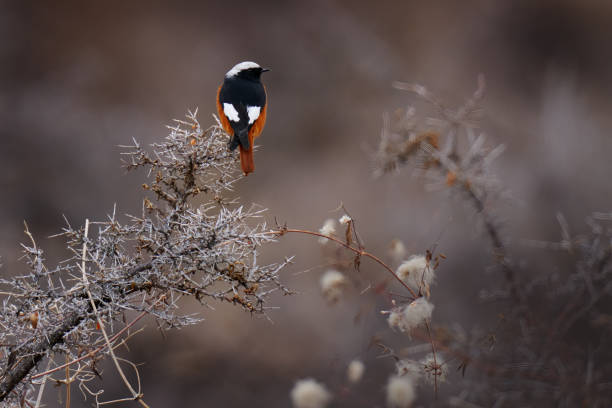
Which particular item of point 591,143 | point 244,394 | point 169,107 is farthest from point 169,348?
point 591,143

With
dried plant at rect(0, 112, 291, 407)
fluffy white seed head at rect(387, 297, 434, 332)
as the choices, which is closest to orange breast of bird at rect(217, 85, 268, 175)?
dried plant at rect(0, 112, 291, 407)

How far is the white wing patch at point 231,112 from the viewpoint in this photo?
242cm

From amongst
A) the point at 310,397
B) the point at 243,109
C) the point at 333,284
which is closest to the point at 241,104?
the point at 243,109

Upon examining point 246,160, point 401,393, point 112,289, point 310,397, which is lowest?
point 310,397

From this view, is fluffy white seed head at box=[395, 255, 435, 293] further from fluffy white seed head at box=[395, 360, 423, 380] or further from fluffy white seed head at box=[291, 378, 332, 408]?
fluffy white seed head at box=[291, 378, 332, 408]

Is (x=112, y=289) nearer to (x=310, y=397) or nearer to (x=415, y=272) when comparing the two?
(x=415, y=272)

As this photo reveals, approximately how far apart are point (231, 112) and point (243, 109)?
0.27 feet

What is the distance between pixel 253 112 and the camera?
8.46ft

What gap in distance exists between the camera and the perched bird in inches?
85.8

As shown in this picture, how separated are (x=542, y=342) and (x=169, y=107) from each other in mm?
4500

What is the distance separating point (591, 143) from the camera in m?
4.93

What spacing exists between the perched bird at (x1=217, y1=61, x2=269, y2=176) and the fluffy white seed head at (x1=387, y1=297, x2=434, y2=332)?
854 mm

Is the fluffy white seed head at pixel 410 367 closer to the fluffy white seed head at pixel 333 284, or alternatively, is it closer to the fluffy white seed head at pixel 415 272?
the fluffy white seed head at pixel 415 272

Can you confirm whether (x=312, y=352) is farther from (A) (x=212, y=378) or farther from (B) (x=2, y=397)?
(B) (x=2, y=397)
